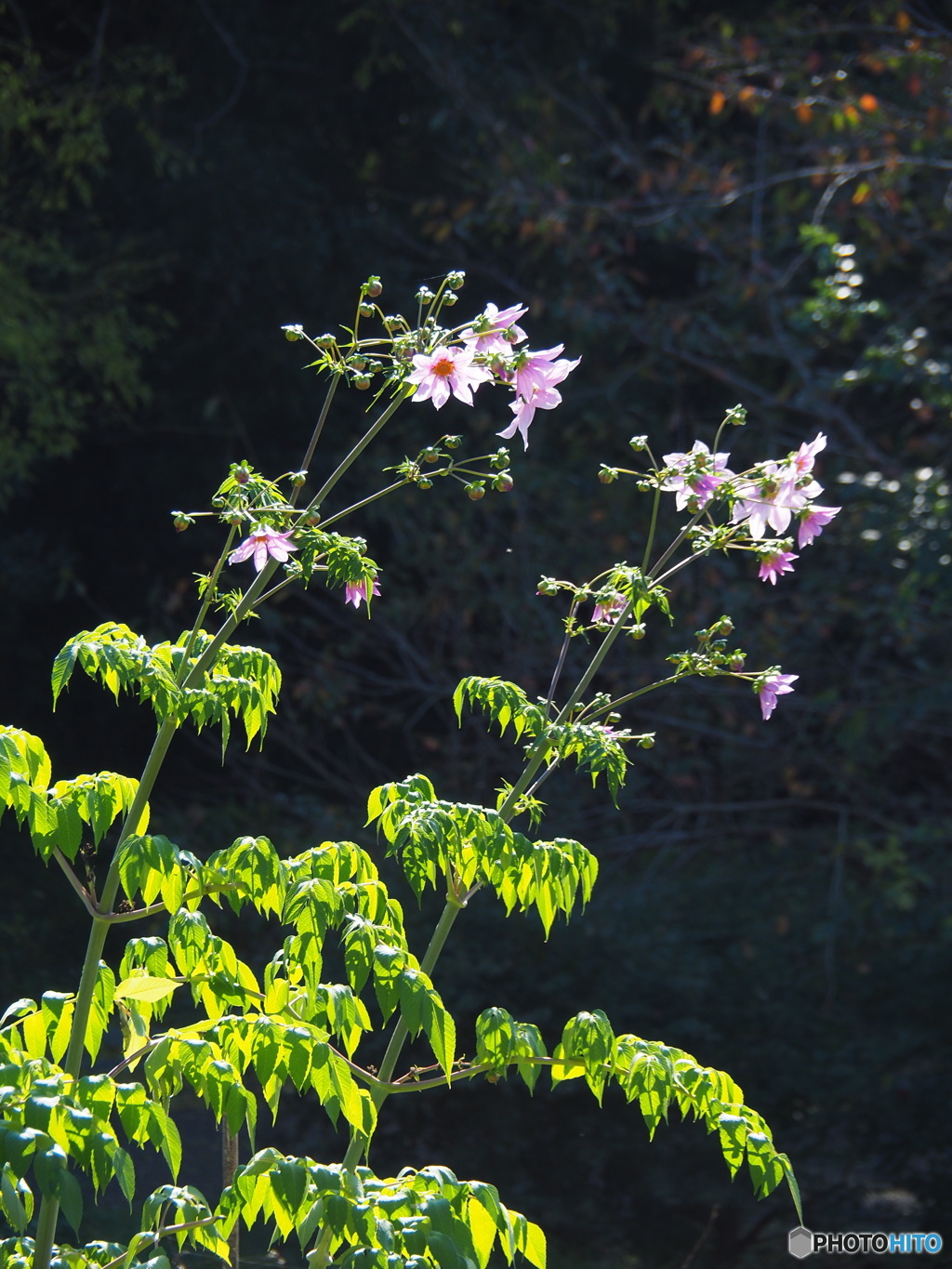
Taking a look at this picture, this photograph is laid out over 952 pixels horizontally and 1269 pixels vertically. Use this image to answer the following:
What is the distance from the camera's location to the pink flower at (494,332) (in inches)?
60.2

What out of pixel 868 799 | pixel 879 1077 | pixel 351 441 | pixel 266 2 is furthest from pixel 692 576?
pixel 266 2

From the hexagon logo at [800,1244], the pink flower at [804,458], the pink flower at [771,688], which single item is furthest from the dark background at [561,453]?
the pink flower at [804,458]

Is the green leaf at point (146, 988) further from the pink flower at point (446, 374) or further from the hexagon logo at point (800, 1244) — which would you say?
the hexagon logo at point (800, 1244)

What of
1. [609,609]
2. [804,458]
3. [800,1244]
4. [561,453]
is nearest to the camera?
[804,458]

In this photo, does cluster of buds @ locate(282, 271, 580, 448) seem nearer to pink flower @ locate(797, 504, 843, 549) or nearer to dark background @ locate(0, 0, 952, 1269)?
pink flower @ locate(797, 504, 843, 549)

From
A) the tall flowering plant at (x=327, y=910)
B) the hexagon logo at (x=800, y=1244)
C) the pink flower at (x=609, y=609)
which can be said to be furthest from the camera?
the hexagon logo at (x=800, y=1244)

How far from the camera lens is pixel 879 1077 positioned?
4707 mm

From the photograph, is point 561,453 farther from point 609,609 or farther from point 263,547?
point 263,547

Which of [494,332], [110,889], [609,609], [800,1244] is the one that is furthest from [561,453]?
[110,889]

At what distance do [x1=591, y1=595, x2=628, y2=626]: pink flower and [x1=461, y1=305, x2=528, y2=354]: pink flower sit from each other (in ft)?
1.23

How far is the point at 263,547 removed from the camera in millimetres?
1527

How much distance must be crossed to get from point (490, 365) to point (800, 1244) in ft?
11.3

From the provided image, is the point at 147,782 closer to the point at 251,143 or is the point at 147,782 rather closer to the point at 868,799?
the point at 868,799

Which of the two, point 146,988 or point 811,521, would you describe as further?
point 811,521
